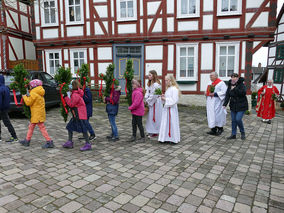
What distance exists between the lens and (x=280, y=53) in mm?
20469

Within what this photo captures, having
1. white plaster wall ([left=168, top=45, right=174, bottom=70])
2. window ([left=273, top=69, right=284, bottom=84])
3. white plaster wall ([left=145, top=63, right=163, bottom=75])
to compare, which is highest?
white plaster wall ([left=168, top=45, right=174, bottom=70])

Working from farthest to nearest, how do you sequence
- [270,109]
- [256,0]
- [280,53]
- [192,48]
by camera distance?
[280,53]
[192,48]
[256,0]
[270,109]

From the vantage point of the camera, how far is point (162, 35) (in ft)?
43.4

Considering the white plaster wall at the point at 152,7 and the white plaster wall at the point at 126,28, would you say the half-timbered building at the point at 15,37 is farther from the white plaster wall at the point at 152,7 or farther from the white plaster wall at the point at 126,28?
the white plaster wall at the point at 152,7

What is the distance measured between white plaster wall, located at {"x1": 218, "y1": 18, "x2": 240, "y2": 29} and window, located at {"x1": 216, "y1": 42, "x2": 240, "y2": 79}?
86 centimetres

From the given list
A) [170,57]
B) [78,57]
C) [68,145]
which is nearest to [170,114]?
[68,145]

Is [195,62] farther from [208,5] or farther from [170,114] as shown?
[170,114]

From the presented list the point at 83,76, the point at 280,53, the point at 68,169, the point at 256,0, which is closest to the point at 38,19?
the point at 83,76

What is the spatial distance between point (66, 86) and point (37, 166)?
1.84 m

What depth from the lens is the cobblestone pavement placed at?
3.24 meters

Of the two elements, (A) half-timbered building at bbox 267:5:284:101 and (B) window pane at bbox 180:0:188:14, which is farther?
(A) half-timbered building at bbox 267:5:284:101

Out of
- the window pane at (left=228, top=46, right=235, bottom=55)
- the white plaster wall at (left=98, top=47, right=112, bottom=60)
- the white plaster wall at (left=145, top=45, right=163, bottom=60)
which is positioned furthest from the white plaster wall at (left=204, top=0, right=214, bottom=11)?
the white plaster wall at (left=98, top=47, right=112, bottom=60)

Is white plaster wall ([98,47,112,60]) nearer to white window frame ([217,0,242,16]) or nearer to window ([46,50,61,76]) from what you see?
window ([46,50,61,76])

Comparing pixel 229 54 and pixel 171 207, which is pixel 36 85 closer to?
pixel 171 207
